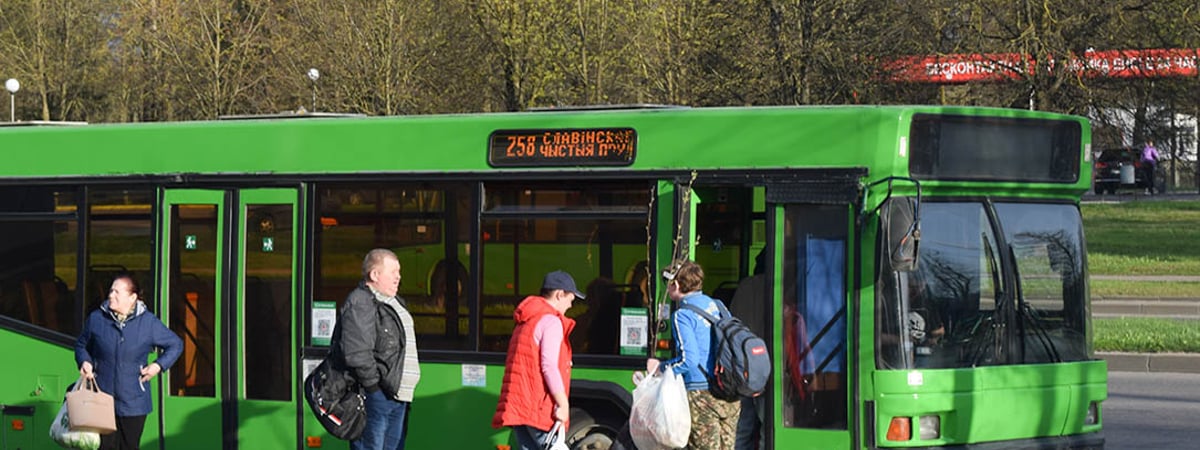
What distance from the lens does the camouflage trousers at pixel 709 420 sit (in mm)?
8633

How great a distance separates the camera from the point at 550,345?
8461mm

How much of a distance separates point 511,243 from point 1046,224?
3.09 m

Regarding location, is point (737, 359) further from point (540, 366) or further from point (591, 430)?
point (591, 430)

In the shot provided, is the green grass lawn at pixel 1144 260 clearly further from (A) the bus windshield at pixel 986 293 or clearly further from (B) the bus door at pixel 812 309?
(B) the bus door at pixel 812 309

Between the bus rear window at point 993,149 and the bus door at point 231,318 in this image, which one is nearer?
the bus rear window at point 993,149

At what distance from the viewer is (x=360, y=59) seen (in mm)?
36656

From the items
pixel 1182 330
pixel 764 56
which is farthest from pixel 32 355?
pixel 764 56

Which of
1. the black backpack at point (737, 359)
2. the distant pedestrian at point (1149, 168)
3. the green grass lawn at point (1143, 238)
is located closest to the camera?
the black backpack at point (737, 359)

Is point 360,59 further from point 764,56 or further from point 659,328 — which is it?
point 659,328

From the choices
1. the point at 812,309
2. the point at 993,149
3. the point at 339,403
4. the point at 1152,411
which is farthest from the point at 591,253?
the point at 1152,411

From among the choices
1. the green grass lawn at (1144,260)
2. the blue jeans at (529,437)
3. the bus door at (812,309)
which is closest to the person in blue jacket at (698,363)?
the blue jeans at (529,437)

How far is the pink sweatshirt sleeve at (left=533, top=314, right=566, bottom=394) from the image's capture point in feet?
27.8

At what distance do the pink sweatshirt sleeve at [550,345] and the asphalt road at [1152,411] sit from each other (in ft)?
18.6

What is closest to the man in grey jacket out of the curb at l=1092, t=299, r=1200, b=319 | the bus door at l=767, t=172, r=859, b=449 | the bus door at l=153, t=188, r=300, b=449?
the bus door at l=767, t=172, r=859, b=449
